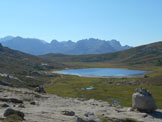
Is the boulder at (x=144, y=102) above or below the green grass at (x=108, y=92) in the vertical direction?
above

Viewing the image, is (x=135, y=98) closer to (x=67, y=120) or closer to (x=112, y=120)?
(x=112, y=120)

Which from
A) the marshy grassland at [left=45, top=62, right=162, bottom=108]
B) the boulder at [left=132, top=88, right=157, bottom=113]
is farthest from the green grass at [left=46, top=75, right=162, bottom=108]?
the boulder at [left=132, top=88, right=157, bottom=113]

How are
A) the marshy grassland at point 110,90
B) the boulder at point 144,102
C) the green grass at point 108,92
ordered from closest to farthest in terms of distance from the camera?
the boulder at point 144,102
the green grass at point 108,92
the marshy grassland at point 110,90

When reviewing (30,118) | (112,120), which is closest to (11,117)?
(30,118)

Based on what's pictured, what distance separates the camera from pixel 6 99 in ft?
156

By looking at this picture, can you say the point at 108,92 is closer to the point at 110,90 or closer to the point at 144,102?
the point at 110,90

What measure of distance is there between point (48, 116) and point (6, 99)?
608 inches

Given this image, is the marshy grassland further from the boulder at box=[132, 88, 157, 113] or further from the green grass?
the boulder at box=[132, 88, 157, 113]

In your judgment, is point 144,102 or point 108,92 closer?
point 144,102

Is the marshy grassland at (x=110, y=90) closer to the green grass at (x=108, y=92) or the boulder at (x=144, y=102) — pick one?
the green grass at (x=108, y=92)

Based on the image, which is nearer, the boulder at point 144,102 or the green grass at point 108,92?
the boulder at point 144,102

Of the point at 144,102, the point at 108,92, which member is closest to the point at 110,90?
the point at 108,92

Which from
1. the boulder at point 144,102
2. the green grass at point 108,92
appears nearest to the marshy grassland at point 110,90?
the green grass at point 108,92

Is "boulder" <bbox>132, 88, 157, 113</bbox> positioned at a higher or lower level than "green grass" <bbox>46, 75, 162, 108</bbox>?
Answer: higher
